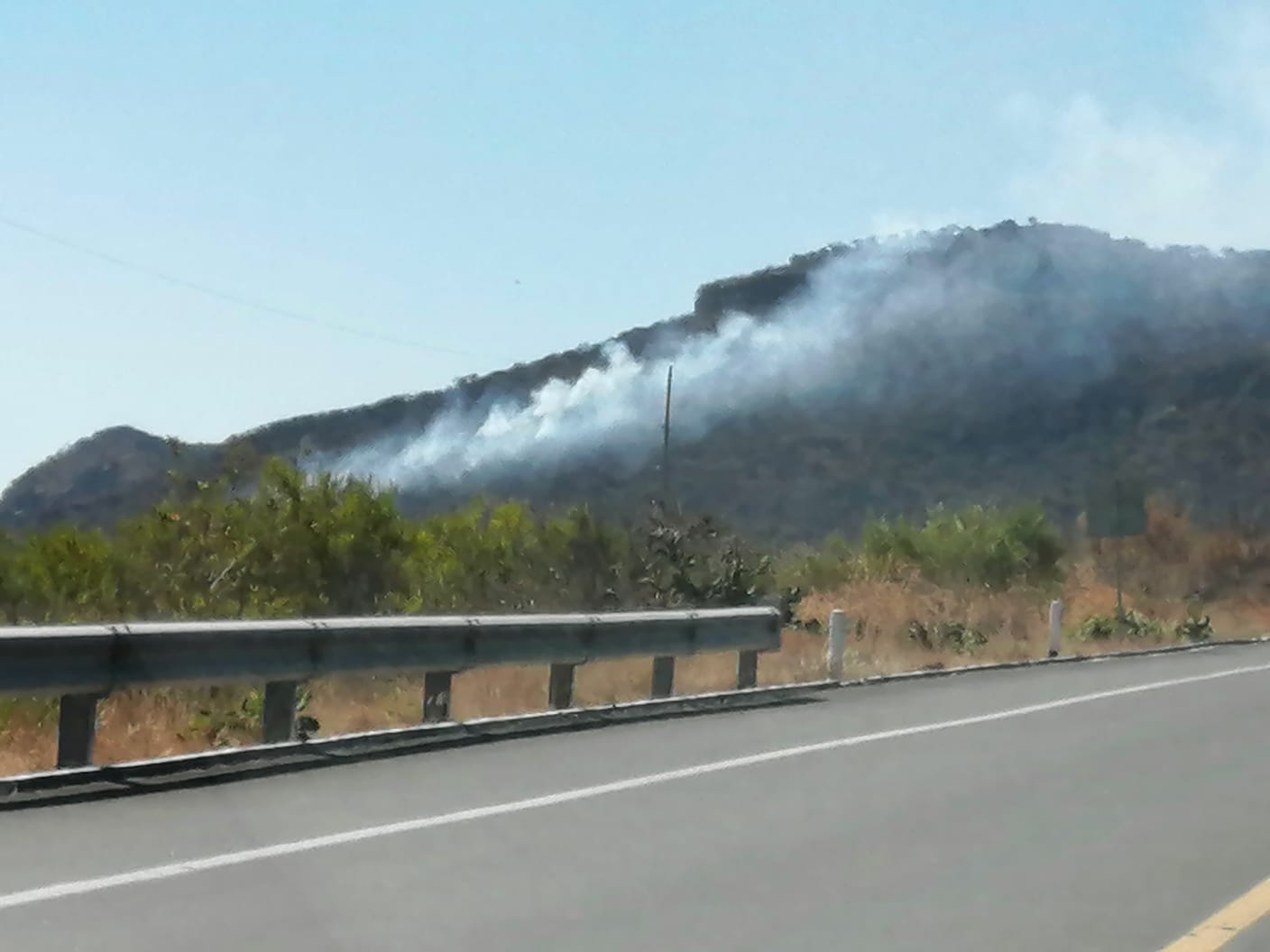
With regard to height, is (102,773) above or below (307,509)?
below

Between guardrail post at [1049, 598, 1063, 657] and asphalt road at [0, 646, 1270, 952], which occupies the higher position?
guardrail post at [1049, 598, 1063, 657]

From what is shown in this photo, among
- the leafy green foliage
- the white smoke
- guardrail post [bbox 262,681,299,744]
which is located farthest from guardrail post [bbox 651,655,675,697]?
the white smoke

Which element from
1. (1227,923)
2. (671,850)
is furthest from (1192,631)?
(1227,923)

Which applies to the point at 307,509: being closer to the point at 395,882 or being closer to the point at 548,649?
the point at 548,649

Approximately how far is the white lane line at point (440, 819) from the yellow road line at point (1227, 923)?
3.60 m

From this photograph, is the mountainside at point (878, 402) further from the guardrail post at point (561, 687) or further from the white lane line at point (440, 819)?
the white lane line at point (440, 819)

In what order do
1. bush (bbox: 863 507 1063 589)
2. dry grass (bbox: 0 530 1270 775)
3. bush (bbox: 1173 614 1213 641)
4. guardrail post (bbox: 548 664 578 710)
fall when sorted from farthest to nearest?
bush (bbox: 863 507 1063 589), bush (bbox: 1173 614 1213 641), guardrail post (bbox: 548 664 578 710), dry grass (bbox: 0 530 1270 775)

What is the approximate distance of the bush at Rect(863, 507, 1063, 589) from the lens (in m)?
53.4

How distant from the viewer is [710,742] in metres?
13.9

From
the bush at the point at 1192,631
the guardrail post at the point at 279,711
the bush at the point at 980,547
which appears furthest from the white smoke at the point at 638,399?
the guardrail post at the point at 279,711

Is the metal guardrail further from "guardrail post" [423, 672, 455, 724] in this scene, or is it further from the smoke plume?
the smoke plume

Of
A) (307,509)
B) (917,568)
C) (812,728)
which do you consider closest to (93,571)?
(307,509)

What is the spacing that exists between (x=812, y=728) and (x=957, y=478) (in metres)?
108

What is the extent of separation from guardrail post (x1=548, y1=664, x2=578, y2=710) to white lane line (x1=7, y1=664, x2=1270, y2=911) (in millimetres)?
2560
